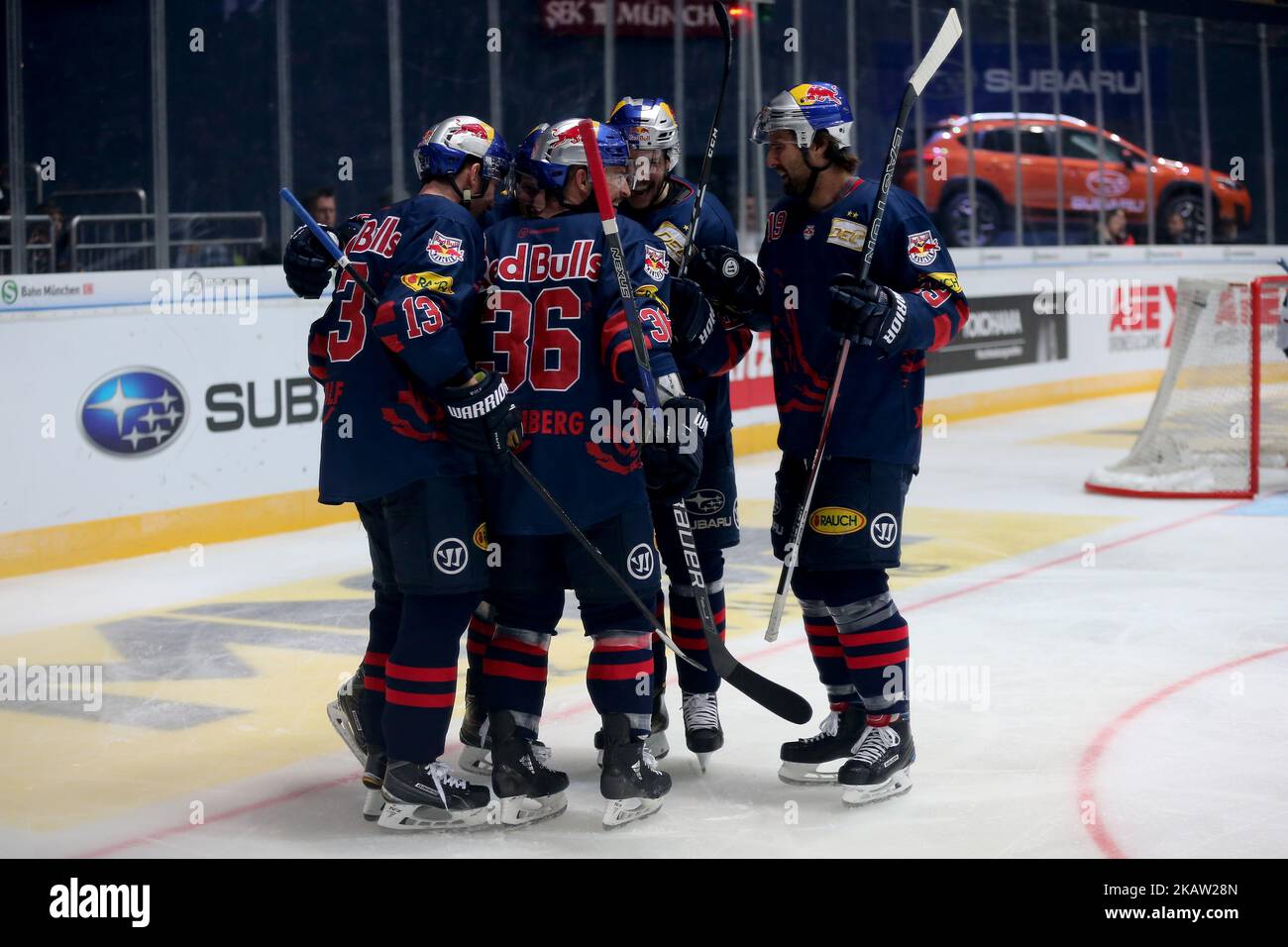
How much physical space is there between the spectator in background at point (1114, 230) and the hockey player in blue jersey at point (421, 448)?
12.7 metres

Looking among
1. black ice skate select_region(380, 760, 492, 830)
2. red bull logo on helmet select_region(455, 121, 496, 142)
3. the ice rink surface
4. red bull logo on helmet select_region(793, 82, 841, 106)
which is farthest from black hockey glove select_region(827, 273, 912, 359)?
black ice skate select_region(380, 760, 492, 830)

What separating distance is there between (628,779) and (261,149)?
5633 millimetres

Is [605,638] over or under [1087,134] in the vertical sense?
under

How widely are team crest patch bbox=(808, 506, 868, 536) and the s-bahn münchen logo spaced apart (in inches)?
165

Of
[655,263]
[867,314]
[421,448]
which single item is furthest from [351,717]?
[867,314]

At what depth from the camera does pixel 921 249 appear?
12.8ft

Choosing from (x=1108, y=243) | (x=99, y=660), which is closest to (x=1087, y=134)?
(x=1108, y=243)

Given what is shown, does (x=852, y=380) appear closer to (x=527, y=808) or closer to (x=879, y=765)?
(x=879, y=765)

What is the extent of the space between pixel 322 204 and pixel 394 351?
5.55 meters

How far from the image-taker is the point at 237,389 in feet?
25.3

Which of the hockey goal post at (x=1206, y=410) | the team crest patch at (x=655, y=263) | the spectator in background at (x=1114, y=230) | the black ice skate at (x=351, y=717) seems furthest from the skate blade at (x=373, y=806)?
the spectator in background at (x=1114, y=230)
